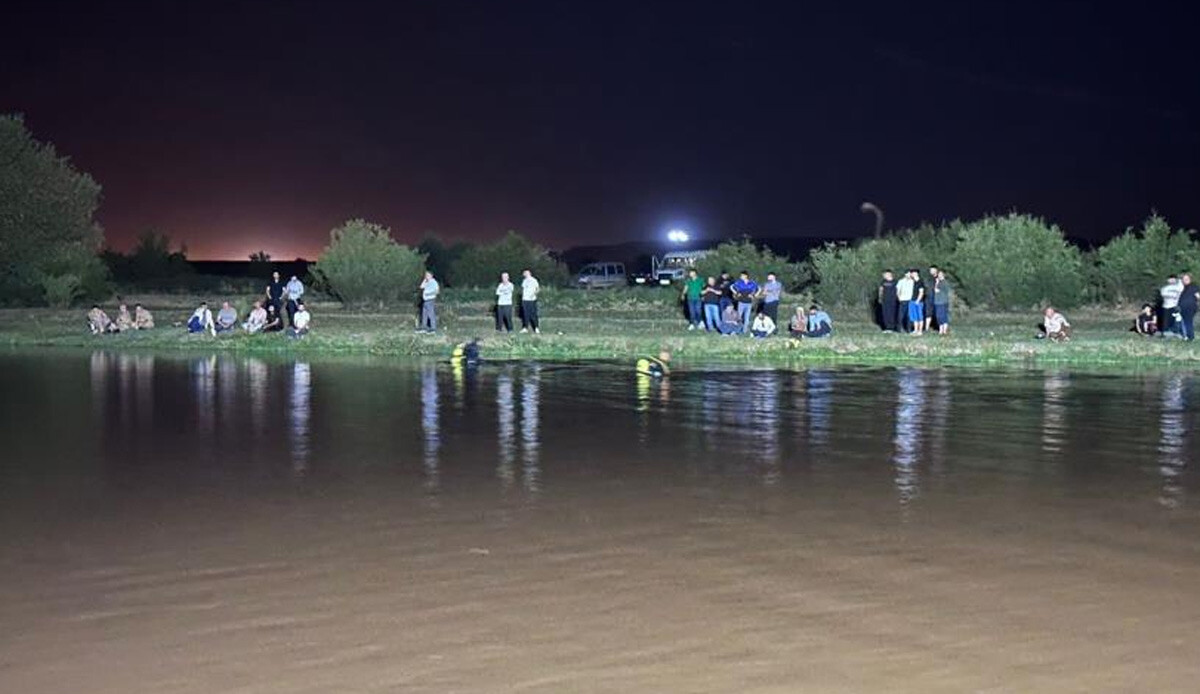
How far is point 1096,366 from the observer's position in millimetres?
29641

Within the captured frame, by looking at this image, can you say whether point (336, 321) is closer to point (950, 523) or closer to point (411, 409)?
point (411, 409)

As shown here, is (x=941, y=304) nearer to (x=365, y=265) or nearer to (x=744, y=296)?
(x=744, y=296)

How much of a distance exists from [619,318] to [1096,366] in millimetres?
17212

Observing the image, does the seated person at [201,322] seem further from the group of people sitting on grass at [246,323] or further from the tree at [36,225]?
the tree at [36,225]

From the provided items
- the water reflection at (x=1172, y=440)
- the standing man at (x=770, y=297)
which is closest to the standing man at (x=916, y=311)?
the standing man at (x=770, y=297)

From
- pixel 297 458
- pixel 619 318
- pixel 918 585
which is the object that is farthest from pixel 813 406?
pixel 619 318

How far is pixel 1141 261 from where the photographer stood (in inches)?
1801

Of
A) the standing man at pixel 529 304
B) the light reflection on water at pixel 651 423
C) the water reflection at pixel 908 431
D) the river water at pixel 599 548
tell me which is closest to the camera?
the river water at pixel 599 548

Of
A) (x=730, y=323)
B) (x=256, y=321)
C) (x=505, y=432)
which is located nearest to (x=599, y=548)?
(x=505, y=432)

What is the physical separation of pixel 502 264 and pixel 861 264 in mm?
22490

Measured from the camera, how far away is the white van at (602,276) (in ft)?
242

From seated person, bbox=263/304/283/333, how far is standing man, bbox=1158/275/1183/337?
21.4m

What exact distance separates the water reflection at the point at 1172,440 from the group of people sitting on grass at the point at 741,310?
964cm

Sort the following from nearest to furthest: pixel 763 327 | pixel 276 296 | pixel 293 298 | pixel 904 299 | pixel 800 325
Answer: pixel 800 325 < pixel 763 327 < pixel 904 299 < pixel 293 298 < pixel 276 296
